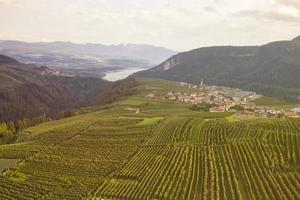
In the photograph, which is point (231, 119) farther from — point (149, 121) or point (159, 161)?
point (159, 161)

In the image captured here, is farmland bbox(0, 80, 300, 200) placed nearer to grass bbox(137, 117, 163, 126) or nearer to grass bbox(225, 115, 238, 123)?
grass bbox(137, 117, 163, 126)

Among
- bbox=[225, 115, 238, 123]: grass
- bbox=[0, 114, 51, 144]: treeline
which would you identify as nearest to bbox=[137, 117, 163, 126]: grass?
bbox=[225, 115, 238, 123]: grass

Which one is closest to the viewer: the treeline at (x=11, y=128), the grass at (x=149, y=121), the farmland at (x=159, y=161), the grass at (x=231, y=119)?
the farmland at (x=159, y=161)

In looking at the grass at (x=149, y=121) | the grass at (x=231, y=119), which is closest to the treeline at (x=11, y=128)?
the grass at (x=149, y=121)

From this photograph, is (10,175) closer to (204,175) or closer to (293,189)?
(204,175)

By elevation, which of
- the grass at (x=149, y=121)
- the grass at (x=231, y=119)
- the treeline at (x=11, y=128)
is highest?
the grass at (x=231, y=119)

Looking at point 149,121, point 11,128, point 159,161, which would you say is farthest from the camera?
point 11,128

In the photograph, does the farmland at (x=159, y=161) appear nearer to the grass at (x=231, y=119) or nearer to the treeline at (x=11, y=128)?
the grass at (x=231, y=119)

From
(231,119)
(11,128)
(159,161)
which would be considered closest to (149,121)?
(231,119)

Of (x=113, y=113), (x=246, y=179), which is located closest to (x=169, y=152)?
(x=246, y=179)
